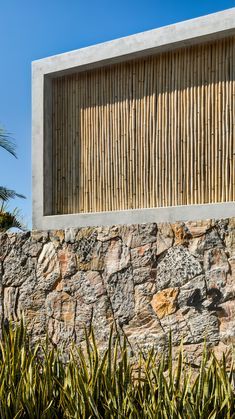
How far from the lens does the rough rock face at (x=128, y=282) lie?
720cm

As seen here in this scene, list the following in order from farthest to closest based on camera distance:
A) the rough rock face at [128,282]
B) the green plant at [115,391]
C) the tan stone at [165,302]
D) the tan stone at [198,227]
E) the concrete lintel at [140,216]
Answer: the concrete lintel at [140,216] → the tan stone at [165,302] → the tan stone at [198,227] → the rough rock face at [128,282] → the green plant at [115,391]

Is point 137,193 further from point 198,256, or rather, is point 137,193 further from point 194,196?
point 198,256

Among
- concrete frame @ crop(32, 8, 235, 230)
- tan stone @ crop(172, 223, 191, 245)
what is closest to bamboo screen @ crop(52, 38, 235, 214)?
concrete frame @ crop(32, 8, 235, 230)

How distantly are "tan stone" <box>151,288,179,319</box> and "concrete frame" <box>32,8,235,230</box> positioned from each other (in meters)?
1.05

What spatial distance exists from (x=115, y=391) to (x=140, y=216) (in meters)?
2.61

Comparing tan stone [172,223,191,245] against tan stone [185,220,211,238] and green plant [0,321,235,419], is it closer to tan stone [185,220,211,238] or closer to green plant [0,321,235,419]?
tan stone [185,220,211,238]

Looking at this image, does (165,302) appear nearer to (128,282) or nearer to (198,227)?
(128,282)

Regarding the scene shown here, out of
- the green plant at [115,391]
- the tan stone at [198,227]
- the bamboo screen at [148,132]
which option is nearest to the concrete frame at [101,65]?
the bamboo screen at [148,132]

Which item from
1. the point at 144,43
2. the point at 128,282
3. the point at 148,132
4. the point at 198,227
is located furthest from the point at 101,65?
the point at 128,282

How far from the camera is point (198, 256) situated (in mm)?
7355

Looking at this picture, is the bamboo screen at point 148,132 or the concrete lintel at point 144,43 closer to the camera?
the concrete lintel at point 144,43

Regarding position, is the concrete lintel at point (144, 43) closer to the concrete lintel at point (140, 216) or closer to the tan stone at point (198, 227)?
the concrete lintel at point (140, 216)

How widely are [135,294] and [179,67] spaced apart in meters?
2.92

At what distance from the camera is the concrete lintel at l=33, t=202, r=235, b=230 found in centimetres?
794
